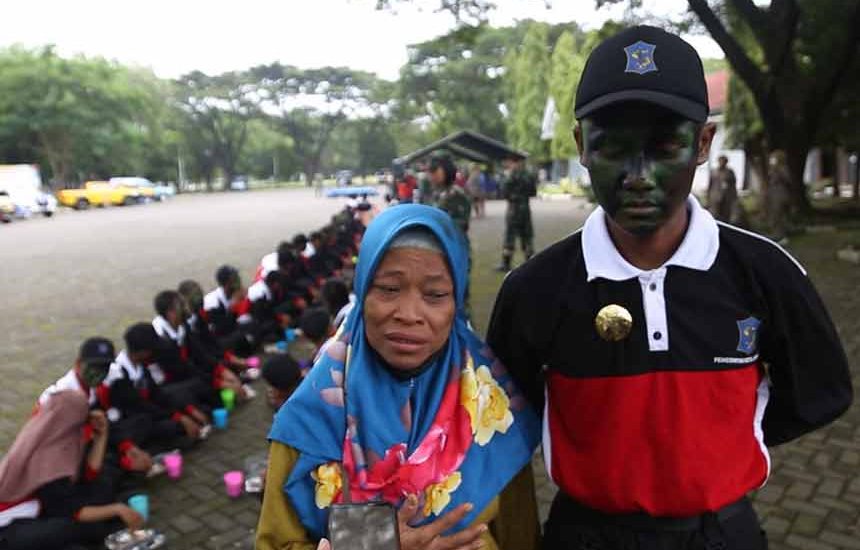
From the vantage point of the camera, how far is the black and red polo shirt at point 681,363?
1487mm

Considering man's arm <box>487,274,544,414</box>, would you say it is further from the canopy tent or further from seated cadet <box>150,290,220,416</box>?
the canopy tent

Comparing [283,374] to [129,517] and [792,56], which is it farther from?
[792,56]

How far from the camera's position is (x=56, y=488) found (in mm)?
3518

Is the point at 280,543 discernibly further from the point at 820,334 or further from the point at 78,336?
the point at 78,336

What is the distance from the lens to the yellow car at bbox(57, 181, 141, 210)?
3478 centimetres

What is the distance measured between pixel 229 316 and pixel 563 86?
28.2 meters

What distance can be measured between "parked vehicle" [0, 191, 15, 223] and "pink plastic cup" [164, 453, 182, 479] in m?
27.0

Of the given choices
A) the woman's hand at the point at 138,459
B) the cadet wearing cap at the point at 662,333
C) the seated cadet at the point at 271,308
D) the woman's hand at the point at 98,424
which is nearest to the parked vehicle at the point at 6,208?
the seated cadet at the point at 271,308

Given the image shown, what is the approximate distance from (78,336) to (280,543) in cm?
775

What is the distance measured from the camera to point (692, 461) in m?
1.48

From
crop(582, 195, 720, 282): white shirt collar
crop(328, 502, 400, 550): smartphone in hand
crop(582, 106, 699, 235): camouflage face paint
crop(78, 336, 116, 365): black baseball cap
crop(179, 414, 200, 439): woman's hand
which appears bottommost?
crop(179, 414, 200, 439): woman's hand

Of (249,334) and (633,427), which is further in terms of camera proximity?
(249,334)

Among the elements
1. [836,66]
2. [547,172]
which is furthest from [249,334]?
[547,172]

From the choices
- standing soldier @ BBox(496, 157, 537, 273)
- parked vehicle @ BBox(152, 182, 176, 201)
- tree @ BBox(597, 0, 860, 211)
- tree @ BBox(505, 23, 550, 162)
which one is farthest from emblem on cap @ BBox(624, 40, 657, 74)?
parked vehicle @ BBox(152, 182, 176, 201)
